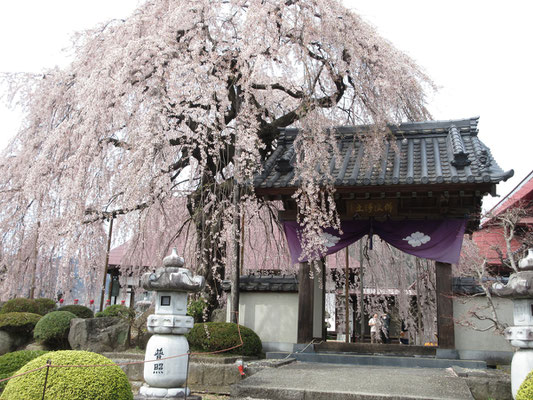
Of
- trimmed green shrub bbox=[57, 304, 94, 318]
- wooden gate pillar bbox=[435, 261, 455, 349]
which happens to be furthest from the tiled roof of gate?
trimmed green shrub bbox=[57, 304, 94, 318]

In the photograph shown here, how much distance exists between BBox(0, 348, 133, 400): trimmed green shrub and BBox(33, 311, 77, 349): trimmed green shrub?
210 inches

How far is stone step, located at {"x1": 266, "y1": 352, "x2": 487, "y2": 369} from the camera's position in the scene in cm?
785

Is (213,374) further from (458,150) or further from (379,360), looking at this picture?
(458,150)

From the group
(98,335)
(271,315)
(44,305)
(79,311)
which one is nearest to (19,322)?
(79,311)

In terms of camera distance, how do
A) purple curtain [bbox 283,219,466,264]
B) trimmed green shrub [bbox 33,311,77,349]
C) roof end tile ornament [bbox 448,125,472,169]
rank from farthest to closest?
1. trimmed green shrub [bbox 33,311,77,349]
2. purple curtain [bbox 283,219,466,264]
3. roof end tile ornament [bbox 448,125,472,169]

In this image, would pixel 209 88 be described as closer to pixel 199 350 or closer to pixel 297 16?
pixel 297 16

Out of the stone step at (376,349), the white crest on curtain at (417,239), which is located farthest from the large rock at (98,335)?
the white crest on curtain at (417,239)

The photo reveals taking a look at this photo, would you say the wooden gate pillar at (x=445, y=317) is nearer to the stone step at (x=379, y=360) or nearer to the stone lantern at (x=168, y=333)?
the stone step at (x=379, y=360)

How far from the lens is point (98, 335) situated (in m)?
8.95

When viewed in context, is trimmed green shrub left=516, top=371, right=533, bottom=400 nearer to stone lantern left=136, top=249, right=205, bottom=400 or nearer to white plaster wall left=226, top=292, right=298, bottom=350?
stone lantern left=136, top=249, right=205, bottom=400

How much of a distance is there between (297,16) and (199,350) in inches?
249

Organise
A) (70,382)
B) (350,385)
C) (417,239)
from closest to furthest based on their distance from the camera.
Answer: (70,382)
(350,385)
(417,239)

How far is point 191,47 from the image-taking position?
8.31m

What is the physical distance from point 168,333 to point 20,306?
777 cm
